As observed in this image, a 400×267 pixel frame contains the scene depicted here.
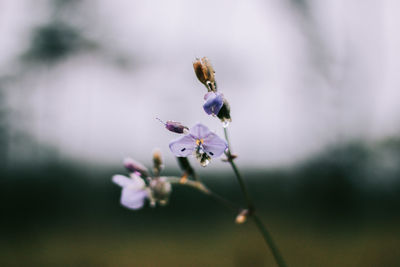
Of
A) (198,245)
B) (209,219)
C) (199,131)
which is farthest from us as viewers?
(209,219)

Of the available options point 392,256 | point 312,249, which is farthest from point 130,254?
point 392,256

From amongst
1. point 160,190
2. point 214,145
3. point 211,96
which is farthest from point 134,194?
point 211,96

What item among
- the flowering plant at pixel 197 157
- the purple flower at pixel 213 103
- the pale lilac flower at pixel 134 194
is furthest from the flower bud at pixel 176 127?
the pale lilac flower at pixel 134 194

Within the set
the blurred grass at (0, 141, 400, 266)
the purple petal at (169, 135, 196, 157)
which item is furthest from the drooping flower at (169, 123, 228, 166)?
the blurred grass at (0, 141, 400, 266)

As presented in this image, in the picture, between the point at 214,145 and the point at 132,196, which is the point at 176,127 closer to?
the point at 214,145

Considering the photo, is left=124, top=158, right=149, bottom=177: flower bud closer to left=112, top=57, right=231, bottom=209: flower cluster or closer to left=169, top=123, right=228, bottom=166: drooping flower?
left=112, top=57, right=231, bottom=209: flower cluster

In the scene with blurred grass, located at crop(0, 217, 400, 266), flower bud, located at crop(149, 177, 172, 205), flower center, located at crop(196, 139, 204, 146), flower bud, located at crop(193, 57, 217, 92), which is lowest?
flower bud, located at crop(149, 177, 172, 205)

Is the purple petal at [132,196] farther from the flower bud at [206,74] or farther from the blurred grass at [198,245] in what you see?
the blurred grass at [198,245]
